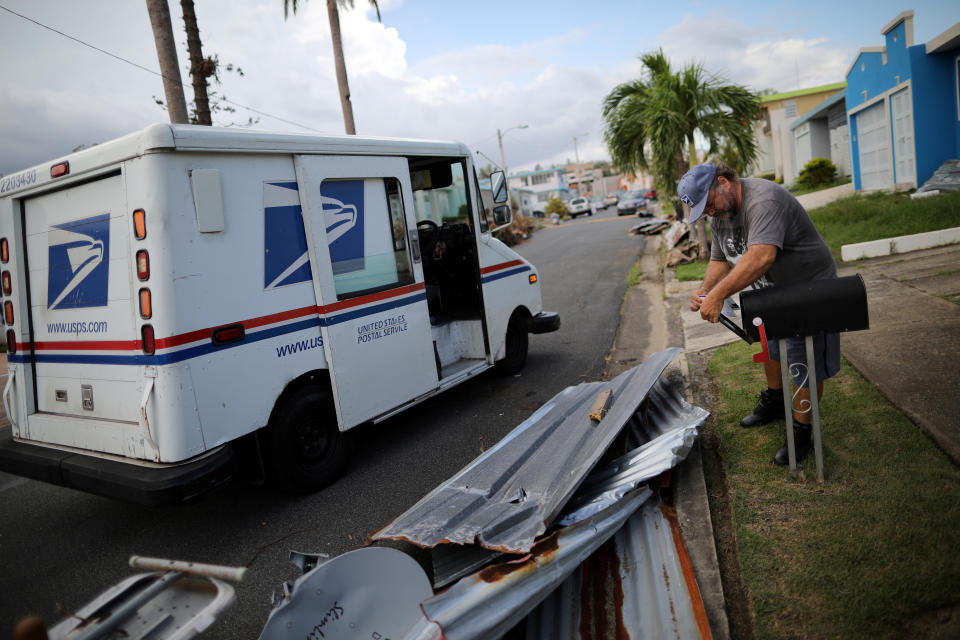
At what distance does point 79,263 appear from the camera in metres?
4.00

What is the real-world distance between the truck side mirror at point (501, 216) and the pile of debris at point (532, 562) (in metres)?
3.28

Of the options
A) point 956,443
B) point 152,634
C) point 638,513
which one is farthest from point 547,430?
point 152,634

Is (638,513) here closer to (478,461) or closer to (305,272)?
(478,461)

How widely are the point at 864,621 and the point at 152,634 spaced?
2.53m

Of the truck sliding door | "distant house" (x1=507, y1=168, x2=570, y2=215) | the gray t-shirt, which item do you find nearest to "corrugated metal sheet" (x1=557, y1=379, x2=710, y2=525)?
the gray t-shirt

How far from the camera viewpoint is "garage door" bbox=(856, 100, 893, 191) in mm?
15695

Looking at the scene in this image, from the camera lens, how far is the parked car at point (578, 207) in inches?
1945

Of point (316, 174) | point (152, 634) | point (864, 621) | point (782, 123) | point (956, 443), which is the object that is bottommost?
point (864, 621)

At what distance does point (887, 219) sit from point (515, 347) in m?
8.48

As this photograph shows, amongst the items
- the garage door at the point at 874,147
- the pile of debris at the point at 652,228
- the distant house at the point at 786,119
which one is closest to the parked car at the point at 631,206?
the distant house at the point at 786,119

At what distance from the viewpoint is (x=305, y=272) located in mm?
4277

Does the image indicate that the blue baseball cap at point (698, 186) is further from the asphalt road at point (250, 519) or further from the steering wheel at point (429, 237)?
the steering wheel at point (429, 237)

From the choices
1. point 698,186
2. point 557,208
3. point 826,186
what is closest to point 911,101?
point 826,186

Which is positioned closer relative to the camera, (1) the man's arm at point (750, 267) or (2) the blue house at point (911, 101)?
(1) the man's arm at point (750, 267)
